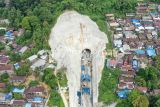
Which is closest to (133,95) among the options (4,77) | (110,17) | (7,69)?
(4,77)

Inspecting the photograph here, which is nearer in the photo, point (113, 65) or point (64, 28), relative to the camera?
point (113, 65)

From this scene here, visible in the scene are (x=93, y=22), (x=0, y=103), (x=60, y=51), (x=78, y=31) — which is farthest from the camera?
(x=93, y=22)

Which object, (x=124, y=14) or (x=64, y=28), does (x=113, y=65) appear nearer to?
(x=64, y=28)

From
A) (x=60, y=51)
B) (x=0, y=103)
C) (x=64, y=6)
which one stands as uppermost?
(x=64, y=6)

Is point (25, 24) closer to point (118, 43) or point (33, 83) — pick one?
point (33, 83)

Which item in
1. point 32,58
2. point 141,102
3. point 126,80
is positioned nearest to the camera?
point 141,102

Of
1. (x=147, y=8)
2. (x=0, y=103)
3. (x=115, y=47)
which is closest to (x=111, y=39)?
(x=115, y=47)

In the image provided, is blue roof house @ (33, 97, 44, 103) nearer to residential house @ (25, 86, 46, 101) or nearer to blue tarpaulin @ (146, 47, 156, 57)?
residential house @ (25, 86, 46, 101)

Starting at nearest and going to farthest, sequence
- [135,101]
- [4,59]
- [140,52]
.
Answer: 1. [135,101]
2. [4,59]
3. [140,52]
